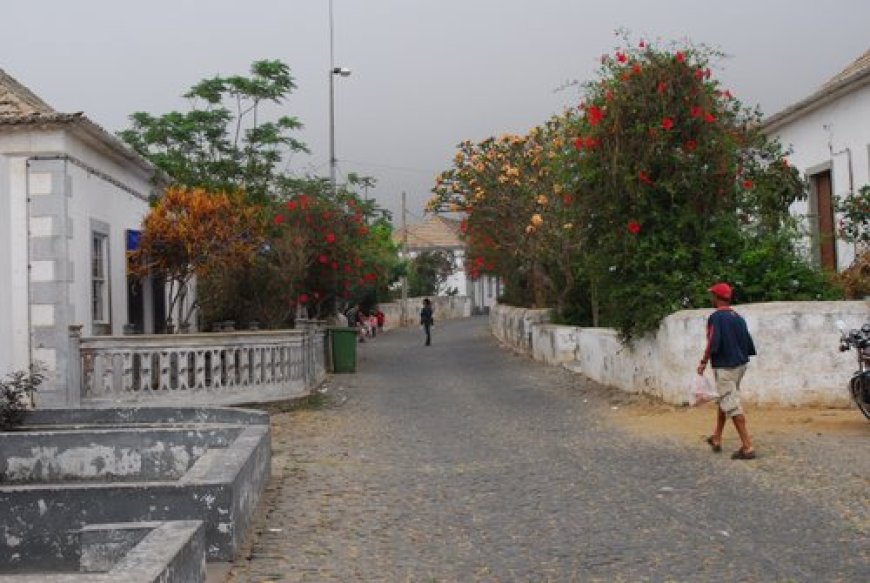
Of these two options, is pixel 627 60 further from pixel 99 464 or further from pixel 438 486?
pixel 99 464

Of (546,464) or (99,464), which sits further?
(546,464)

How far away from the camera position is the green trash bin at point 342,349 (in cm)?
2361

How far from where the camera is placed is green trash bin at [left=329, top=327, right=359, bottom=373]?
23.6 metres

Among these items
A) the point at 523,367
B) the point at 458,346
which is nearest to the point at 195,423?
the point at 523,367

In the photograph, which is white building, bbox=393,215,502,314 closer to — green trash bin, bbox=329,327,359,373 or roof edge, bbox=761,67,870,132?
green trash bin, bbox=329,327,359,373

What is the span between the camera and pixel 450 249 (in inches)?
3113

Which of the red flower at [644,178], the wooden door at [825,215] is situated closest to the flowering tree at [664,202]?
the red flower at [644,178]

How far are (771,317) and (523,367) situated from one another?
1180cm

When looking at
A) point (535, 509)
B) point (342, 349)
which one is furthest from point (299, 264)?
point (535, 509)

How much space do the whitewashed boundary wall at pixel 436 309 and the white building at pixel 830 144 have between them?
33.1 m

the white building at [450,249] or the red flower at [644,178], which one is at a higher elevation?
the white building at [450,249]

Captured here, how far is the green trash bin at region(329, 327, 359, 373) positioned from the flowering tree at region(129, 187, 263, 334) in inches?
182

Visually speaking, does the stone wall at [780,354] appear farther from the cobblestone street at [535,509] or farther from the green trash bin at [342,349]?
the green trash bin at [342,349]

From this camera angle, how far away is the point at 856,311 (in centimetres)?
1284
